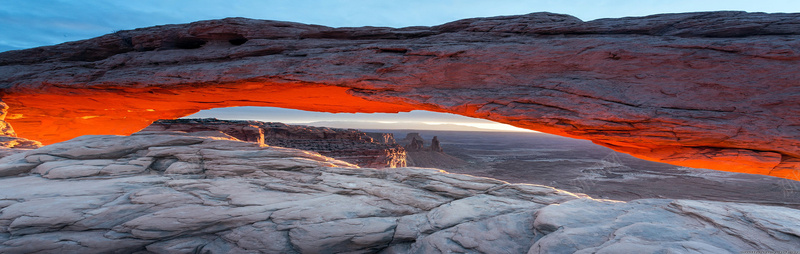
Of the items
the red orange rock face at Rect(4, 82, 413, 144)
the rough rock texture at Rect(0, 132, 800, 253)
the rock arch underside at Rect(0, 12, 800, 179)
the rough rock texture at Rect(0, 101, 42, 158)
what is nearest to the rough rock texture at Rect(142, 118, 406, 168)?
the red orange rock face at Rect(4, 82, 413, 144)

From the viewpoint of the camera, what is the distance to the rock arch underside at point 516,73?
645 cm

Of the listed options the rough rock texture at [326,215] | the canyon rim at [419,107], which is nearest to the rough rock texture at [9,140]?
the canyon rim at [419,107]

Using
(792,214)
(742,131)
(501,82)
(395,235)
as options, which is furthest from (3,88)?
(742,131)

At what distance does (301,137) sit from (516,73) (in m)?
29.4

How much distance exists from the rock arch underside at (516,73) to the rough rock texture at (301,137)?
38.4 feet

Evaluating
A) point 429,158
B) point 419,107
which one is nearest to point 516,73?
point 419,107

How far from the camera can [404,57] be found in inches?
334

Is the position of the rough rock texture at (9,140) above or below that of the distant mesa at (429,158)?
above

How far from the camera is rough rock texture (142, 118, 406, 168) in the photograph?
25291 millimetres

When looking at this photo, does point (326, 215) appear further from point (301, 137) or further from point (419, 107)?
point (301, 137)

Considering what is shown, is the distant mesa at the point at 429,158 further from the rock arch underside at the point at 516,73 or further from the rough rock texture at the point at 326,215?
the rough rock texture at the point at 326,215

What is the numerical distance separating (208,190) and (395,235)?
376 cm

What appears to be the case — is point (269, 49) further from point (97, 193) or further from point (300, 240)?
point (300, 240)

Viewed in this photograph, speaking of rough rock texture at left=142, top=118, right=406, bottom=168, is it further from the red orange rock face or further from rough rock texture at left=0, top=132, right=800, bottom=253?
rough rock texture at left=0, top=132, right=800, bottom=253
